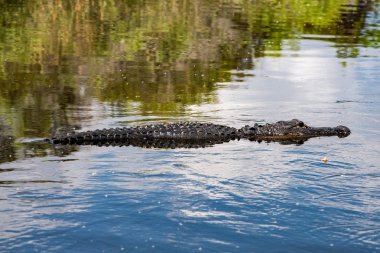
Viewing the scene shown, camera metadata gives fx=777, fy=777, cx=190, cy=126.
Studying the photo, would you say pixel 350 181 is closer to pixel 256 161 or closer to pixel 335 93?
pixel 256 161

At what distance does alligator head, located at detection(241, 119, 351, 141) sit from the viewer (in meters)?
11.8

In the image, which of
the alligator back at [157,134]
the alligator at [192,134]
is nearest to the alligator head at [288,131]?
the alligator at [192,134]

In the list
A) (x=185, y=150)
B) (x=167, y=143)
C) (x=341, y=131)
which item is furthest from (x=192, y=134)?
(x=341, y=131)

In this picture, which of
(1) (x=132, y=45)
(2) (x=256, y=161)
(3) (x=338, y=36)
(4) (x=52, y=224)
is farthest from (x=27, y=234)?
(3) (x=338, y=36)

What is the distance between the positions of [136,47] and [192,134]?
9.46m

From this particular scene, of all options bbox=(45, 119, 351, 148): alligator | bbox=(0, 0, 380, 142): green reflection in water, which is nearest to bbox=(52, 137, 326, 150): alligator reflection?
bbox=(45, 119, 351, 148): alligator

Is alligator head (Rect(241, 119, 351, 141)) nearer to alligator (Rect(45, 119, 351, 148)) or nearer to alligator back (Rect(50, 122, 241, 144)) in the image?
alligator (Rect(45, 119, 351, 148))

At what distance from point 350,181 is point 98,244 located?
3.48 metres

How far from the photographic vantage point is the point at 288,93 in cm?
1530

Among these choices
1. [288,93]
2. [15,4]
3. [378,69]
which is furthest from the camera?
[15,4]

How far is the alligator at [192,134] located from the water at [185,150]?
0.97 feet

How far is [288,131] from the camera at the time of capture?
1191cm

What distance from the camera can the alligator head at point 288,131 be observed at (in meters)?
11.8

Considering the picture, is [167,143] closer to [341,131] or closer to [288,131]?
[288,131]
